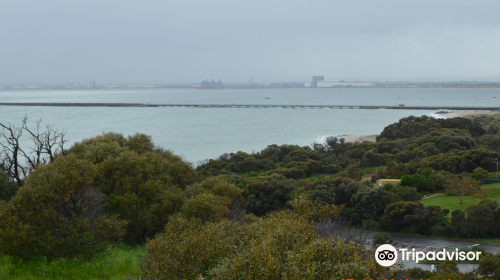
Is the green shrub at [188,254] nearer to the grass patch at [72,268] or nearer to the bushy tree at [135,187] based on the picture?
the grass patch at [72,268]

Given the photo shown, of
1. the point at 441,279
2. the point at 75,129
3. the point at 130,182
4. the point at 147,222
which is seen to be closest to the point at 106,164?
the point at 130,182

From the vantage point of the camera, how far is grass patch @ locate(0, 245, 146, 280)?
9.55m

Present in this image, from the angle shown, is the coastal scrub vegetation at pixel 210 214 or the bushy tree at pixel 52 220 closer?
the coastal scrub vegetation at pixel 210 214

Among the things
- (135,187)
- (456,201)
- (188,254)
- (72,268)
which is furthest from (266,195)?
(188,254)

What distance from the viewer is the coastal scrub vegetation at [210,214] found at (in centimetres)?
662

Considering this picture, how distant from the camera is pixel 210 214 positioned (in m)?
13.2

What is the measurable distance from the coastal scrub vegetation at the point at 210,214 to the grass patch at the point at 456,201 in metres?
0.38

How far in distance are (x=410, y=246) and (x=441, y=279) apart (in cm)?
761

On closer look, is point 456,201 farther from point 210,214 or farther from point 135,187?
point 135,187

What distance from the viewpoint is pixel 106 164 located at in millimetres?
15070

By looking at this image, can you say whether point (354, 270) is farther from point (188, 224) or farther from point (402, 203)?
point (402, 203)

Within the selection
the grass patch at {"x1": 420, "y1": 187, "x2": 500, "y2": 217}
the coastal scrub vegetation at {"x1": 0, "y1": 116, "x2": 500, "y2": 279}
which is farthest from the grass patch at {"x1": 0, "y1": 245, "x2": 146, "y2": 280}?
the grass patch at {"x1": 420, "y1": 187, "x2": 500, "y2": 217}

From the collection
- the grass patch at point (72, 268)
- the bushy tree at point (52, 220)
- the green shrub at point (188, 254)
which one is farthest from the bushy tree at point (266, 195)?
the green shrub at point (188, 254)

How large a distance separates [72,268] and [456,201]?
61.8ft
